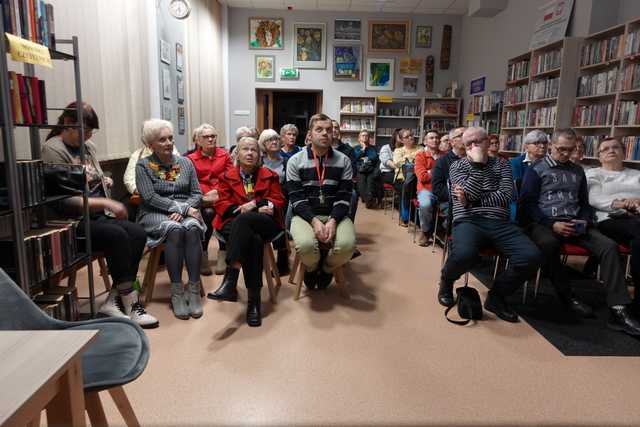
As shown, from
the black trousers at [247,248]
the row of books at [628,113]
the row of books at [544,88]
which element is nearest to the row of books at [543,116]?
the row of books at [544,88]

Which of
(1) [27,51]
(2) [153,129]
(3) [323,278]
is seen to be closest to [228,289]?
(3) [323,278]

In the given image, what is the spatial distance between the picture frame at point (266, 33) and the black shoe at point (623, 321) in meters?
7.28

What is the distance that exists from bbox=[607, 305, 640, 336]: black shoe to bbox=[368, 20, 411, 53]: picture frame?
22.7 ft

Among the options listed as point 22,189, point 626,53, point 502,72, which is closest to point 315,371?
point 22,189

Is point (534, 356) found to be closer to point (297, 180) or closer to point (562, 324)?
point (562, 324)

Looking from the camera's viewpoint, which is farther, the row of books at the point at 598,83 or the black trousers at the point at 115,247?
the row of books at the point at 598,83

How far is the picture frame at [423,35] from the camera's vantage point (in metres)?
8.36

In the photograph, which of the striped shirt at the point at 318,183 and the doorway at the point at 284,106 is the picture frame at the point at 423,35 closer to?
the doorway at the point at 284,106

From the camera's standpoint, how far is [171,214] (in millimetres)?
2779

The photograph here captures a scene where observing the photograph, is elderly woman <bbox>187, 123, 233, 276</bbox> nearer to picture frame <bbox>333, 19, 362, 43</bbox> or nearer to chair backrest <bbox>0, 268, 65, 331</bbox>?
chair backrest <bbox>0, 268, 65, 331</bbox>

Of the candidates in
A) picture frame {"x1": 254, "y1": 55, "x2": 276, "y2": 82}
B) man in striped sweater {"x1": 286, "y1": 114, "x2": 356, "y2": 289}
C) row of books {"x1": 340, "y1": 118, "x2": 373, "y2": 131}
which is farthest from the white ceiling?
man in striped sweater {"x1": 286, "y1": 114, "x2": 356, "y2": 289}

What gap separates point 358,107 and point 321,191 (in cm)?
588

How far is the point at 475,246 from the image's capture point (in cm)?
265

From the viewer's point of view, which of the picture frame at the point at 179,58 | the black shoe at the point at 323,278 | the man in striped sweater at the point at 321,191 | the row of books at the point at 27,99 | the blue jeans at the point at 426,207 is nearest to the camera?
the row of books at the point at 27,99
